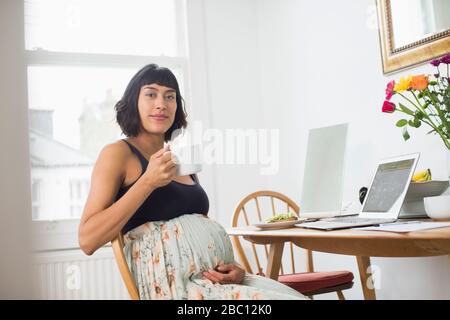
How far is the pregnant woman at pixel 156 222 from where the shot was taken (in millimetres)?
1018

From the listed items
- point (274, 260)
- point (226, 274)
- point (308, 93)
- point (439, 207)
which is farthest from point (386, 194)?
point (308, 93)

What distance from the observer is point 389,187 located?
56.3 inches

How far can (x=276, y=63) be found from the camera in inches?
109

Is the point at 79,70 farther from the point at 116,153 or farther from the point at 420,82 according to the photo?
the point at 420,82

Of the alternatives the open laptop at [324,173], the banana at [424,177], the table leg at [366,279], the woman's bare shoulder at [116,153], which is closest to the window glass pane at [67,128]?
the open laptop at [324,173]

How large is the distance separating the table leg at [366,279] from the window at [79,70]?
1410mm

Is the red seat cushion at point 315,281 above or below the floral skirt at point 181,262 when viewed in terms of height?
below

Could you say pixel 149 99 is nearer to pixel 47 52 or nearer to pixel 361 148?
pixel 361 148

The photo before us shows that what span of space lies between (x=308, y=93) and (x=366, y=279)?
998 millimetres

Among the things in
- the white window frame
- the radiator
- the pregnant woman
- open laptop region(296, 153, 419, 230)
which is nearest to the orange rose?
open laptop region(296, 153, 419, 230)

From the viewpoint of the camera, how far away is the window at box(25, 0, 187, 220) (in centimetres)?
249

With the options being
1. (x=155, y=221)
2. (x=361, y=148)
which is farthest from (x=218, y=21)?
(x=155, y=221)

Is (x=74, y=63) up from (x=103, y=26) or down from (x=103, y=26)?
down
